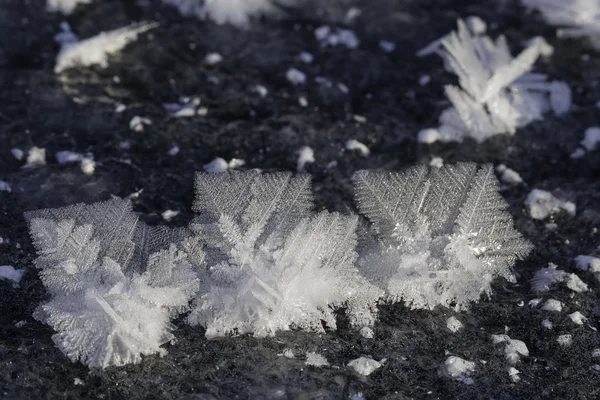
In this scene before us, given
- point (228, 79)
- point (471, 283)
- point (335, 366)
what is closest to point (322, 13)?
point (228, 79)

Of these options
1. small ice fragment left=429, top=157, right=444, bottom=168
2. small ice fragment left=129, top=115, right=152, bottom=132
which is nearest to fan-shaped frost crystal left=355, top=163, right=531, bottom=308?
small ice fragment left=429, top=157, right=444, bottom=168

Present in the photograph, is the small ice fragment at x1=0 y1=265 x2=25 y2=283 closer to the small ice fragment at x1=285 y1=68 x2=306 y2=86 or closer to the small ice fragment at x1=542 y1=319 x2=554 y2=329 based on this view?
the small ice fragment at x1=285 y1=68 x2=306 y2=86

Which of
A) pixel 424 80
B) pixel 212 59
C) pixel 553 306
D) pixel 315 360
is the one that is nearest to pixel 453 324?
pixel 553 306

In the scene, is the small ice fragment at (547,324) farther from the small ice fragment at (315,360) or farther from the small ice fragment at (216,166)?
the small ice fragment at (216,166)

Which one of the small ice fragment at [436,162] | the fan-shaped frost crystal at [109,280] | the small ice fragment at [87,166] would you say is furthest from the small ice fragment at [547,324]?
the small ice fragment at [87,166]

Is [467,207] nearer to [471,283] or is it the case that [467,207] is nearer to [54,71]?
[471,283]

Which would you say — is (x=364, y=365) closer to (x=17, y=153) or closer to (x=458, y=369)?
(x=458, y=369)
